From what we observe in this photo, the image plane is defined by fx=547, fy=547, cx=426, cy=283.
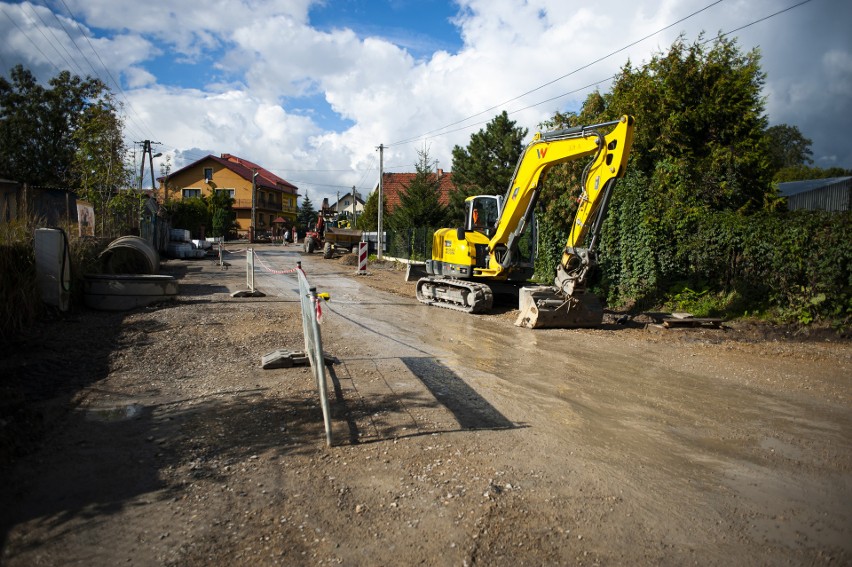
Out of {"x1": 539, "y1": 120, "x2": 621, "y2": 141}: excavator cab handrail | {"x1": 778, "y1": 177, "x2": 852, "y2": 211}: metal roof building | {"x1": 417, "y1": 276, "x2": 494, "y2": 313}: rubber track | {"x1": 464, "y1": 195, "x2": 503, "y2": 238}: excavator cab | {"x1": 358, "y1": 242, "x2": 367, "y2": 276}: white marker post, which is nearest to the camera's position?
{"x1": 539, "y1": 120, "x2": 621, "y2": 141}: excavator cab handrail

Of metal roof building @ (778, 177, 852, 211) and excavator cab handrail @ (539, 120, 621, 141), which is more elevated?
metal roof building @ (778, 177, 852, 211)

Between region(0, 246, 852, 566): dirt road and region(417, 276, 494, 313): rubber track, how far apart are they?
13.8 ft

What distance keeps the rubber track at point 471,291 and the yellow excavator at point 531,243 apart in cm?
2

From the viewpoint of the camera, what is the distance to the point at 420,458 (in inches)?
171

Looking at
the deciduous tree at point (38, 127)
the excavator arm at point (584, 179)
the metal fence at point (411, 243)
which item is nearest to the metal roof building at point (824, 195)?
the metal fence at point (411, 243)

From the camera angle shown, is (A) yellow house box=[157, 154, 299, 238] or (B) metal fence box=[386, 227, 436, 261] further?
(A) yellow house box=[157, 154, 299, 238]

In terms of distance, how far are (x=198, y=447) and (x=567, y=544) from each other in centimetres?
296

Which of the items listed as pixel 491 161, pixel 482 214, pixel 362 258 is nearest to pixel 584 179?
pixel 482 214

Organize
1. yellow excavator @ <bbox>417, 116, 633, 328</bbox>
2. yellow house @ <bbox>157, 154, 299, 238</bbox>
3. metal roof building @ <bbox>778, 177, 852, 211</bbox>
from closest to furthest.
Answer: yellow excavator @ <bbox>417, 116, 633, 328</bbox> < metal roof building @ <bbox>778, 177, 852, 211</bbox> < yellow house @ <bbox>157, 154, 299, 238</bbox>

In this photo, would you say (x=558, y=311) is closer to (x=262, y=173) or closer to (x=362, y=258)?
(x=362, y=258)

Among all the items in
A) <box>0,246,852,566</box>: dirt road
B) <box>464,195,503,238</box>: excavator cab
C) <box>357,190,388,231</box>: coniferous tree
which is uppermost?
<box>357,190,388,231</box>: coniferous tree

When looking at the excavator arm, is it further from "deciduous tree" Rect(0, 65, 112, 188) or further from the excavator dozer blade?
"deciduous tree" Rect(0, 65, 112, 188)

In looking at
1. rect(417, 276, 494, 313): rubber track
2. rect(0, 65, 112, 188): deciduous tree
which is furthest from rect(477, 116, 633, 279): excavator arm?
rect(0, 65, 112, 188): deciduous tree

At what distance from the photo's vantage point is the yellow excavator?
1006cm
